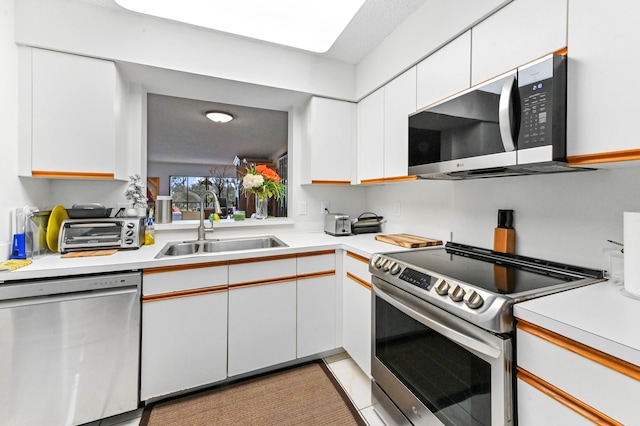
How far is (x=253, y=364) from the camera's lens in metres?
1.77

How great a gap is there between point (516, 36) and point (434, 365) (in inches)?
56.4

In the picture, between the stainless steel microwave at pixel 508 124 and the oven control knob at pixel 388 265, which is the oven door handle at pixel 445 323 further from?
the stainless steel microwave at pixel 508 124

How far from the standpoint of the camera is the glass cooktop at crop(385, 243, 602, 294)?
1056mm

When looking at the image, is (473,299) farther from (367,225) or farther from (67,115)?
(67,115)

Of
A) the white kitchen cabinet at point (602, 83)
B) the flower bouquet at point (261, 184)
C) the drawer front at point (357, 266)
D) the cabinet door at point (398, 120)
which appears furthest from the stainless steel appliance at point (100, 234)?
the white kitchen cabinet at point (602, 83)

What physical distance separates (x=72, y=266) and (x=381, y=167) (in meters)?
1.95

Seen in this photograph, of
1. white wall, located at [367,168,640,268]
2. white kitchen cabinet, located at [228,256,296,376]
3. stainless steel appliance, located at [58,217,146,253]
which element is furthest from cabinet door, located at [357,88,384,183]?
stainless steel appliance, located at [58,217,146,253]

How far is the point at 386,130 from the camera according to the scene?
2.07m

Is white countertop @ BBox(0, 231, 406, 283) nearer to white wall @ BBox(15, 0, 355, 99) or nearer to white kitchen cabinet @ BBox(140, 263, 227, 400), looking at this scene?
white kitchen cabinet @ BBox(140, 263, 227, 400)

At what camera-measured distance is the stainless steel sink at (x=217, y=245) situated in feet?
6.67

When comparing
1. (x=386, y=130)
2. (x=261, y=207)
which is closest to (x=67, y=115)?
(x=261, y=207)

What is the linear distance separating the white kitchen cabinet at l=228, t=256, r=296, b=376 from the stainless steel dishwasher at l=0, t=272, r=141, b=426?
1.68ft

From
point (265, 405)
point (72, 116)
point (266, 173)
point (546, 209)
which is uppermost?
point (72, 116)

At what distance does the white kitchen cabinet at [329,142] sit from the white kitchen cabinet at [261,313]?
2.88 ft
